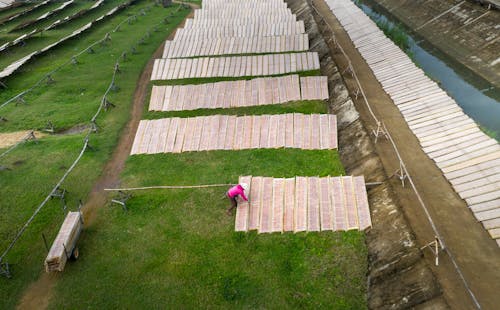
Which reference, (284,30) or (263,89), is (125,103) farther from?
(284,30)

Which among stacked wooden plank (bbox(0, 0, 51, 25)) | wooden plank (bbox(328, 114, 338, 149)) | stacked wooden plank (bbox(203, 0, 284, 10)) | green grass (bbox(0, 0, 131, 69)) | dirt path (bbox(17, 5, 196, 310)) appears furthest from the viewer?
stacked wooden plank (bbox(0, 0, 51, 25))

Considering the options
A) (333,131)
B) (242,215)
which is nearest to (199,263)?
(242,215)

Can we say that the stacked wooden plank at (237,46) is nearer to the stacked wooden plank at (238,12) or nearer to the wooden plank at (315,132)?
the stacked wooden plank at (238,12)

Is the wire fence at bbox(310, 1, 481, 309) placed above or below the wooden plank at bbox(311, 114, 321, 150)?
above

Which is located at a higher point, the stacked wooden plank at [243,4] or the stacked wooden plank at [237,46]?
the stacked wooden plank at [243,4]

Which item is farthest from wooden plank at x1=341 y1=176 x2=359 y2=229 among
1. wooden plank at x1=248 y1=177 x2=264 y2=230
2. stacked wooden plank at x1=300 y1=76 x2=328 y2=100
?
stacked wooden plank at x1=300 y1=76 x2=328 y2=100

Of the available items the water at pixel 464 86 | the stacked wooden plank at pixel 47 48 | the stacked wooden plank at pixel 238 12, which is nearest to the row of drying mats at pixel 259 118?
the stacked wooden plank at pixel 238 12

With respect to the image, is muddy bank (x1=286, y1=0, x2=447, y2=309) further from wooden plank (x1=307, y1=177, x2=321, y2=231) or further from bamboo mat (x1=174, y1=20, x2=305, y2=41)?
bamboo mat (x1=174, y1=20, x2=305, y2=41)
